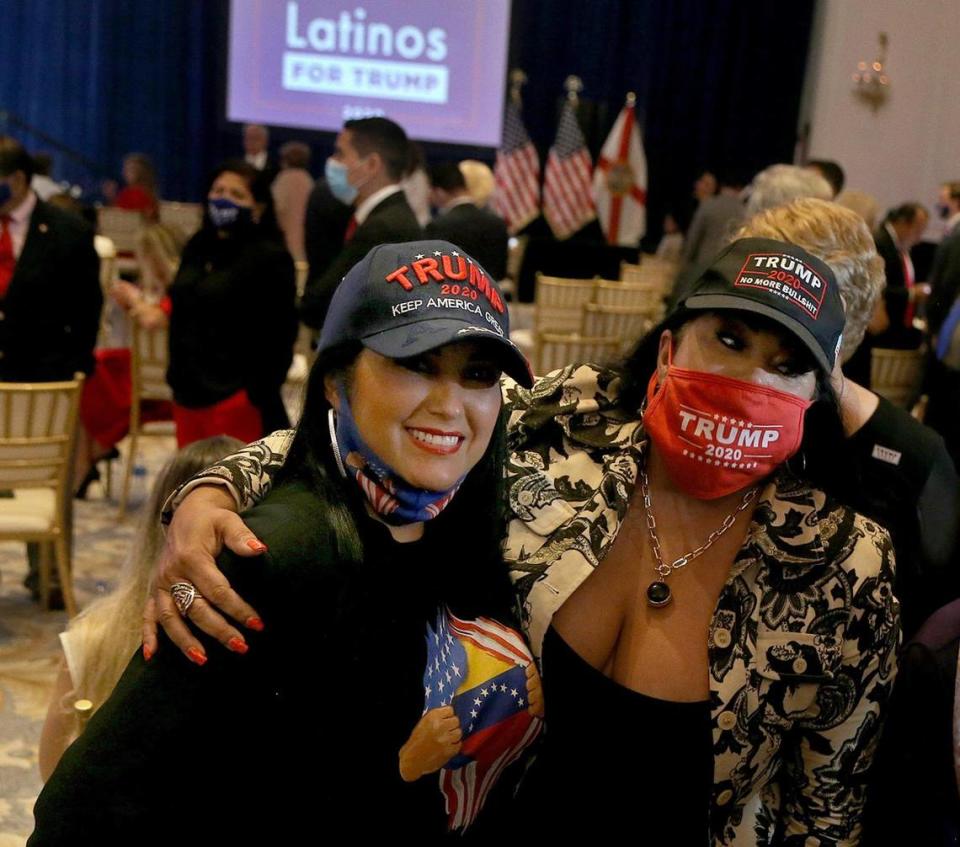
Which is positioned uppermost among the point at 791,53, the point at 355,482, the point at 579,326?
the point at 791,53

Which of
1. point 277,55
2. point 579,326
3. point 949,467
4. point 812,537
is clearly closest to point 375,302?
point 812,537

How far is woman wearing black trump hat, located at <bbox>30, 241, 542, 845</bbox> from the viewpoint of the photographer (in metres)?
1.04

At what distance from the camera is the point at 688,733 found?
4.60 feet

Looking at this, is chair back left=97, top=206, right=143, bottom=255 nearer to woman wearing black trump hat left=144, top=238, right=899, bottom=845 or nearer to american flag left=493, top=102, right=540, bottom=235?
A: american flag left=493, top=102, right=540, bottom=235

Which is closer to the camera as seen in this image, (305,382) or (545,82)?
(305,382)

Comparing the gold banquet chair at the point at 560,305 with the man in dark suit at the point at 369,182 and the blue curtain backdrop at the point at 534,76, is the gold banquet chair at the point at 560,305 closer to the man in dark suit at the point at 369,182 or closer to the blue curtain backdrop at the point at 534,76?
the man in dark suit at the point at 369,182

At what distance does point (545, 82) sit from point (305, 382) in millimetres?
14326

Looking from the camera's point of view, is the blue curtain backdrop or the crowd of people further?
the blue curtain backdrop

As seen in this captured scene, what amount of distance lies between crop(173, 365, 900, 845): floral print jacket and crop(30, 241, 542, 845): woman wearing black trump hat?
0.70ft

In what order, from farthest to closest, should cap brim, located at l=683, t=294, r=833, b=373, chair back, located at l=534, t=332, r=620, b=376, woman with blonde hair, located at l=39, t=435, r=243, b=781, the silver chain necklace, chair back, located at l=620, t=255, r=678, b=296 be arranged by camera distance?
1. chair back, located at l=620, t=255, r=678, b=296
2. chair back, located at l=534, t=332, r=620, b=376
3. woman with blonde hair, located at l=39, t=435, r=243, b=781
4. the silver chain necklace
5. cap brim, located at l=683, t=294, r=833, b=373

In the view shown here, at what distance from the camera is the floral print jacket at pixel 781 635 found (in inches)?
54.6

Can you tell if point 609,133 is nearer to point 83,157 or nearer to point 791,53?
point 791,53

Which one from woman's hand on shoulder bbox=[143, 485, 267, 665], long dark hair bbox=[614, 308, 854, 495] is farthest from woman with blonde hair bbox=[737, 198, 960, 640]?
woman's hand on shoulder bbox=[143, 485, 267, 665]

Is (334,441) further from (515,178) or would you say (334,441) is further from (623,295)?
(515,178)
